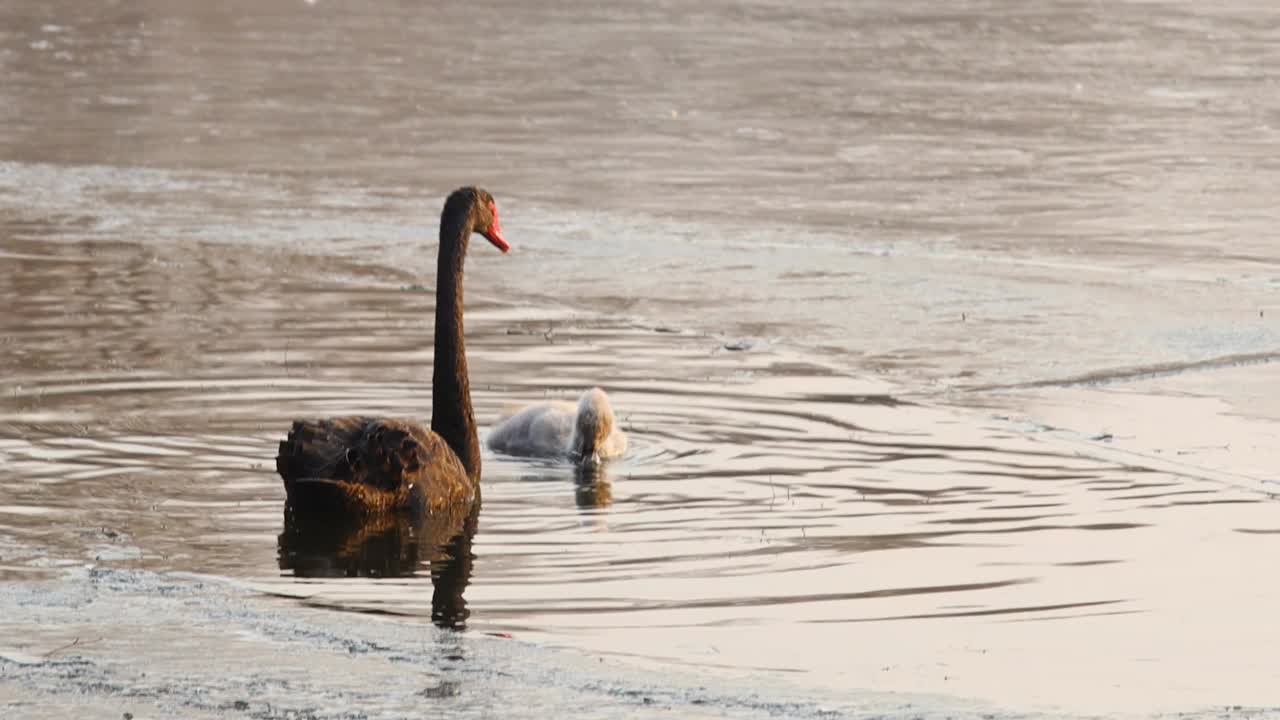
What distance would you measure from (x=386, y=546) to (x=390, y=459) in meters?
0.33

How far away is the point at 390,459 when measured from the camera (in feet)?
26.0

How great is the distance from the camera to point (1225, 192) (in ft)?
53.8

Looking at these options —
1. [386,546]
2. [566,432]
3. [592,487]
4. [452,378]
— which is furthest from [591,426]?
[386,546]

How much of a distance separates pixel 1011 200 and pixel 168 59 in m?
11.7

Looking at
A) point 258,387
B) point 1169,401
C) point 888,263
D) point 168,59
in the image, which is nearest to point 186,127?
point 168,59

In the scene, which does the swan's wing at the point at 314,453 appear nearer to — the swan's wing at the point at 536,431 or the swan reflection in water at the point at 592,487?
the swan reflection in water at the point at 592,487

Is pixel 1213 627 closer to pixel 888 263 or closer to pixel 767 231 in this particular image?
pixel 888 263

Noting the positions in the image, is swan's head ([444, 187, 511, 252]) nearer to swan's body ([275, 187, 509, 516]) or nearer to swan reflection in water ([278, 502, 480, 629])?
swan's body ([275, 187, 509, 516])

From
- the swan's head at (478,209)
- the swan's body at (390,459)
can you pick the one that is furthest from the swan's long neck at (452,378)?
the swan's head at (478,209)

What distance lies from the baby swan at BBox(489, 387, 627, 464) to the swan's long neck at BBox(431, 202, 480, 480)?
1.61ft

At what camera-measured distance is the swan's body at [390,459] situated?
779 centimetres

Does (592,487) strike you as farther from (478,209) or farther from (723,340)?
(723,340)

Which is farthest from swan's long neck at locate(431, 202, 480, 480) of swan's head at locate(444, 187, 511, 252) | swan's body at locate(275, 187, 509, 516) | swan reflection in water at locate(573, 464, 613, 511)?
swan reflection in water at locate(573, 464, 613, 511)

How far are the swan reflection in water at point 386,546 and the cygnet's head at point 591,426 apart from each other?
0.85m
